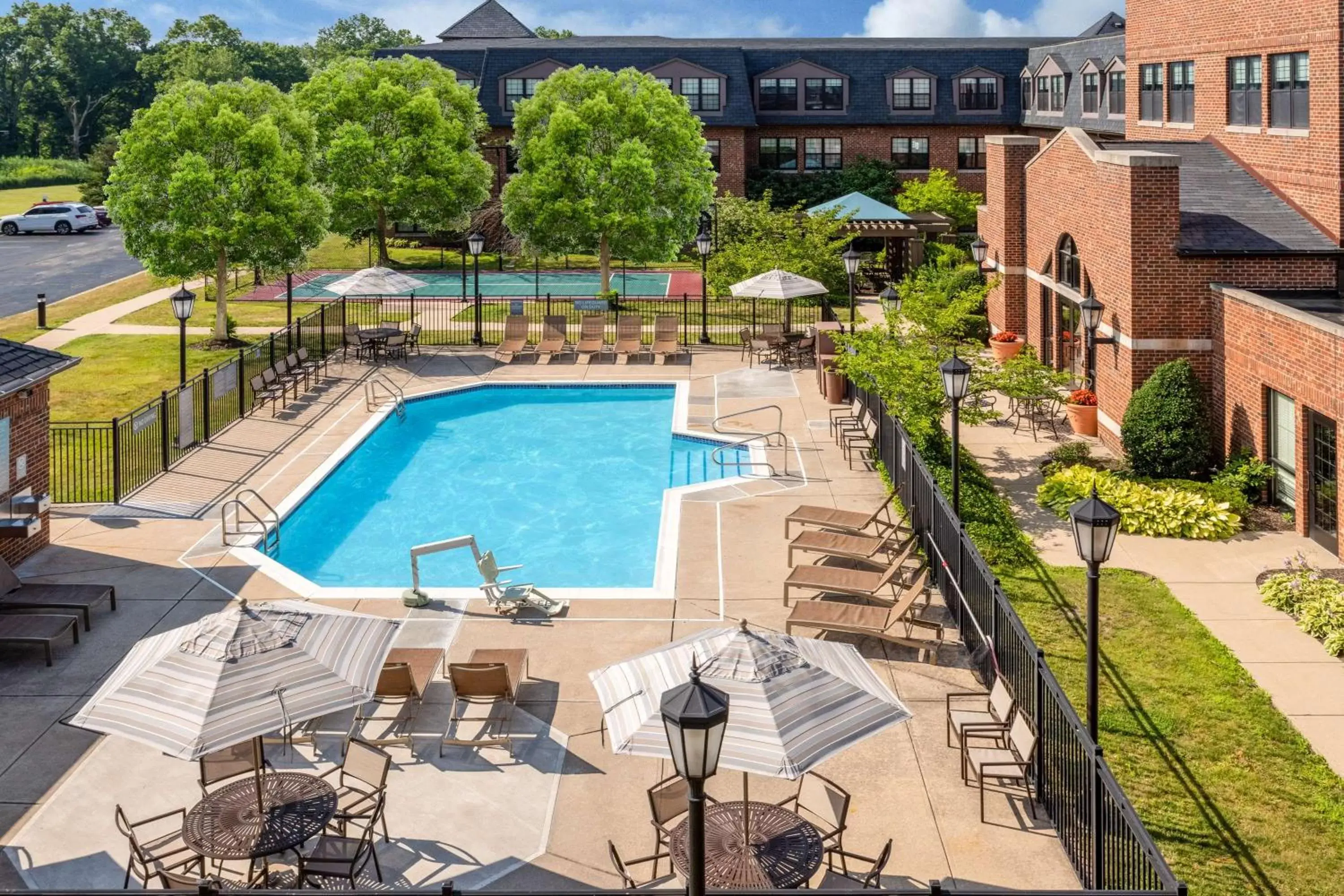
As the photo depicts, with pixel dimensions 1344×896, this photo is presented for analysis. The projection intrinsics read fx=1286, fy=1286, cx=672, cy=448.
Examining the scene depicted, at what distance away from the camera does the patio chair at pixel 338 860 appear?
33.0 ft

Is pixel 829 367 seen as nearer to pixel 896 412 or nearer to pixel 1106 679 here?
pixel 896 412

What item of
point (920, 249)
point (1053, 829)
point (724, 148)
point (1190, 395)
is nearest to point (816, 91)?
point (724, 148)

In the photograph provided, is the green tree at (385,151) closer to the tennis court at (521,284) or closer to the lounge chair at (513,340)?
the tennis court at (521,284)

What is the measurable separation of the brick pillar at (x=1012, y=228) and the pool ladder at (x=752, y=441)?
31.2ft

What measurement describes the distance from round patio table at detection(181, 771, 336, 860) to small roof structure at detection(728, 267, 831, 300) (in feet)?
66.9

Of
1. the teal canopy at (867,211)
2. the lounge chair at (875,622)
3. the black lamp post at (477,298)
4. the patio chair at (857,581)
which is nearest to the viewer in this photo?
the lounge chair at (875,622)

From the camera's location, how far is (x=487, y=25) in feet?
256

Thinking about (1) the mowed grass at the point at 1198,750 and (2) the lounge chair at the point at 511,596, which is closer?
(1) the mowed grass at the point at 1198,750

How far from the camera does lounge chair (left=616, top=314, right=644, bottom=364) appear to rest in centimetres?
3353

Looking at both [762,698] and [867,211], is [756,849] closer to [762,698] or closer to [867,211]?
[762,698]

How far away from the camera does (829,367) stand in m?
28.5

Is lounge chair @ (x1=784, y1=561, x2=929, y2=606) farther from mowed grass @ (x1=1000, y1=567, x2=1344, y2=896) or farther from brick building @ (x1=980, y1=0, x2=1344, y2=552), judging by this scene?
brick building @ (x1=980, y1=0, x2=1344, y2=552)

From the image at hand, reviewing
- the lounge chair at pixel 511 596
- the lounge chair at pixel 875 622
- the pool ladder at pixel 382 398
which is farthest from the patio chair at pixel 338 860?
the pool ladder at pixel 382 398

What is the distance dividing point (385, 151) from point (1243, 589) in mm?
39479
